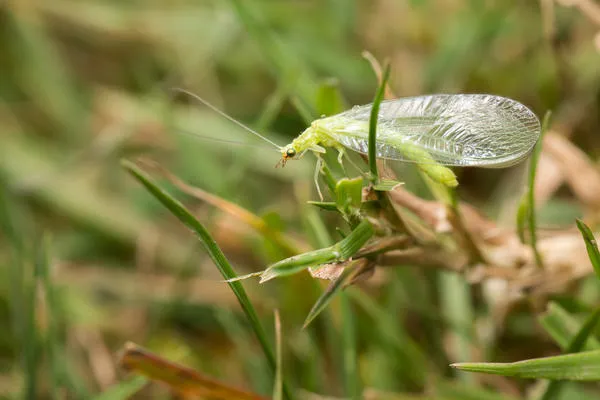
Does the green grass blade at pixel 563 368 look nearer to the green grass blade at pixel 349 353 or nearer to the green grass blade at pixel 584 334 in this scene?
the green grass blade at pixel 584 334

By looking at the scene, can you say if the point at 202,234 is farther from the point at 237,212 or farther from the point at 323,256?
the point at 237,212

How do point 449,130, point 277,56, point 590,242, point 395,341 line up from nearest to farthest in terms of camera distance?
point 590,242 < point 449,130 < point 395,341 < point 277,56

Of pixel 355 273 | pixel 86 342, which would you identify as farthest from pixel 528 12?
pixel 86 342

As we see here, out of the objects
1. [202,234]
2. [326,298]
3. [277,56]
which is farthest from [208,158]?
[326,298]

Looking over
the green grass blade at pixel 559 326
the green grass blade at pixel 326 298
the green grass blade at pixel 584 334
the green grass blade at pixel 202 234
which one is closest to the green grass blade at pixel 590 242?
the green grass blade at pixel 584 334

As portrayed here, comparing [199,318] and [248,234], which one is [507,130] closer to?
[248,234]
